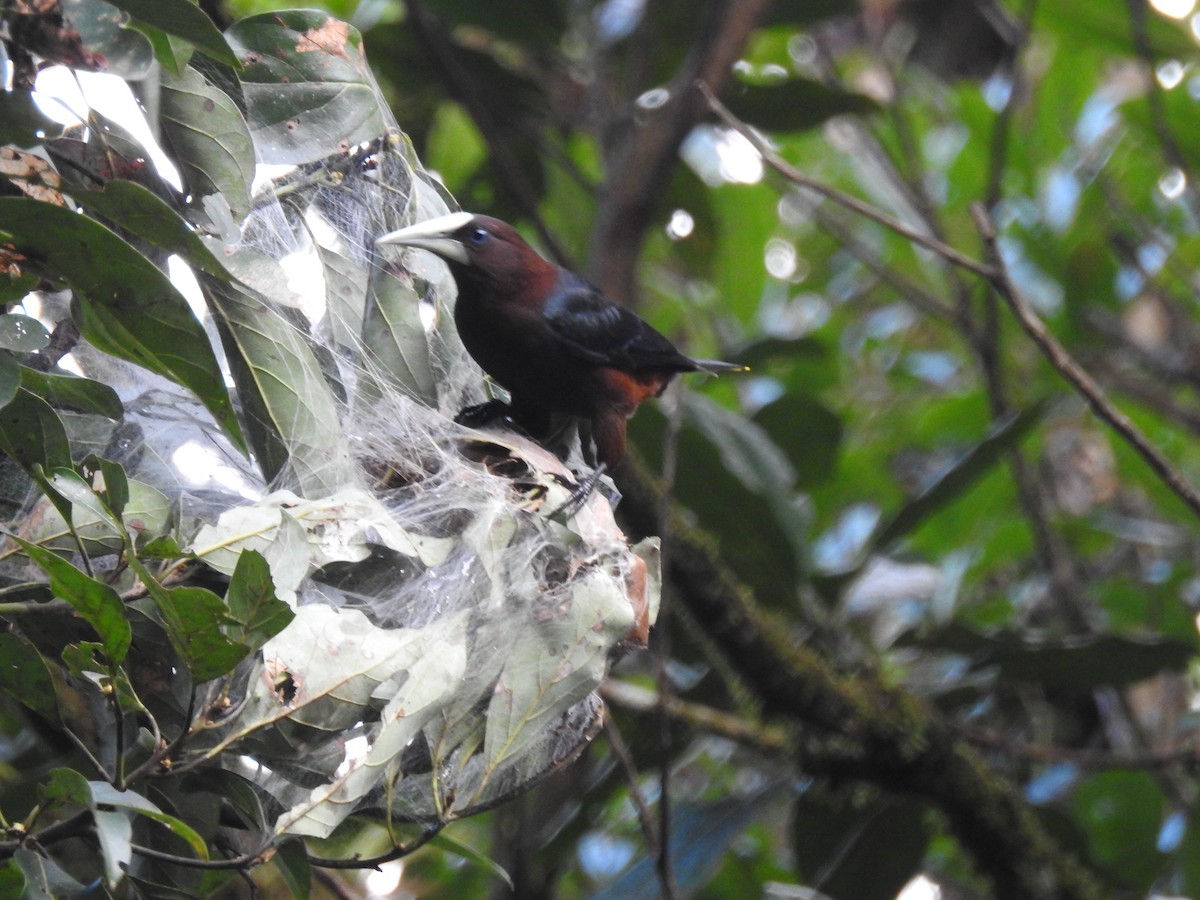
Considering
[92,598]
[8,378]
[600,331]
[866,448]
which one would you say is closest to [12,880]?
[92,598]

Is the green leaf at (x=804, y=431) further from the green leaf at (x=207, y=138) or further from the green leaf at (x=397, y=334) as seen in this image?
the green leaf at (x=207, y=138)

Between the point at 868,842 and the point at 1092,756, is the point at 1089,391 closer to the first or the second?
the point at 1092,756

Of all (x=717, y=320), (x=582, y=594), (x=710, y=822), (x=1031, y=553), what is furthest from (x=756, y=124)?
(x=582, y=594)

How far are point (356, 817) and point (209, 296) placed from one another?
80cm

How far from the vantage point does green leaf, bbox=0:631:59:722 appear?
1.57m

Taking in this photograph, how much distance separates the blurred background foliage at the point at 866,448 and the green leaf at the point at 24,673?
126 centimetres

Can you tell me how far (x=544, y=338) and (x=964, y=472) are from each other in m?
1.38

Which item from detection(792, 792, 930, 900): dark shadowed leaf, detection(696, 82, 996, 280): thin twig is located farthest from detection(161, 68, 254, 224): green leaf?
detection(792, 792, 930, 900): dark shadowed leaf

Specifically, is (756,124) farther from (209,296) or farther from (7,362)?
(7,362)

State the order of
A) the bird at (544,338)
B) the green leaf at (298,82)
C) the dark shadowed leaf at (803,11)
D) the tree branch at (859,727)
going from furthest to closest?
the dark shadowed leaf at (803,11) < the tree branch at (859,727) < the bird at (544,338) < the green leaf at (298,82)

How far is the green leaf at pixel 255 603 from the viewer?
1426mm

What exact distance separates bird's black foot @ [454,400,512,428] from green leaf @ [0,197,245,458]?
113 centimetres

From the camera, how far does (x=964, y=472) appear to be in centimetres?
362

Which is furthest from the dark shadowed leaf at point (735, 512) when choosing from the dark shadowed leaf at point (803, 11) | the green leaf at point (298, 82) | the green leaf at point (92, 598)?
the green leaf at point (92, 598)
